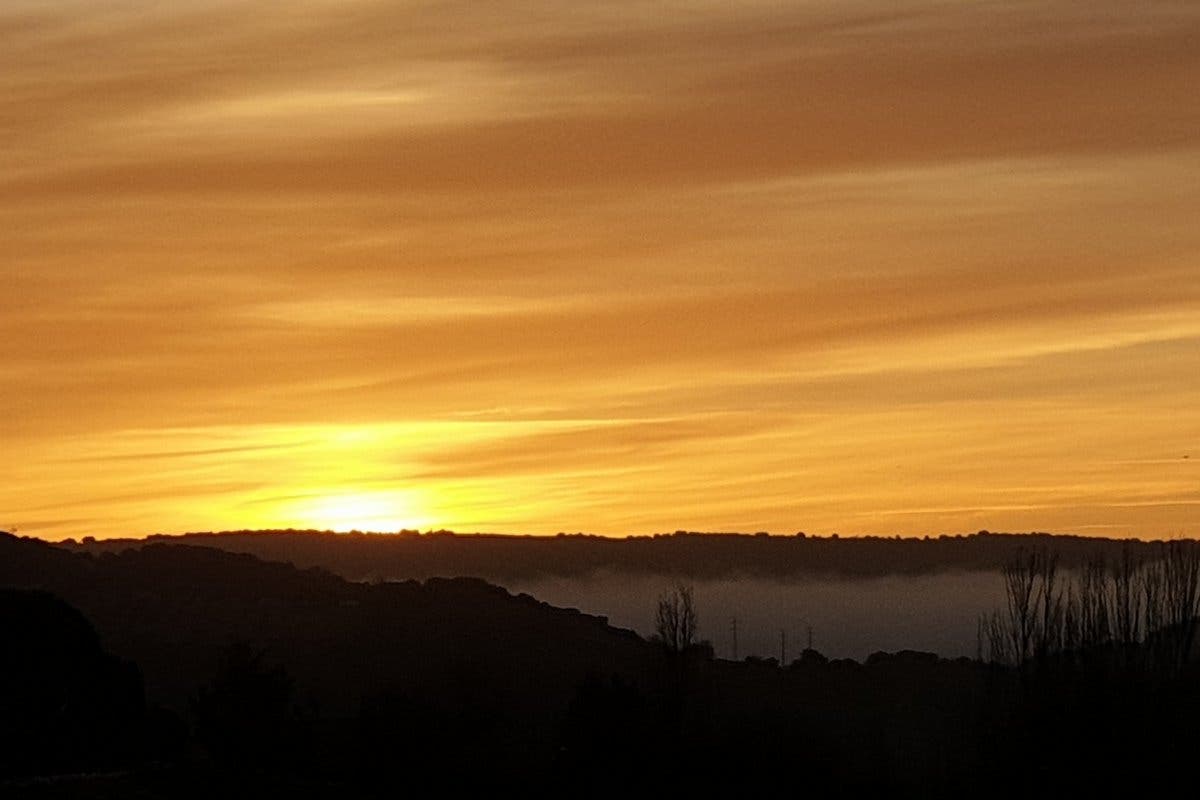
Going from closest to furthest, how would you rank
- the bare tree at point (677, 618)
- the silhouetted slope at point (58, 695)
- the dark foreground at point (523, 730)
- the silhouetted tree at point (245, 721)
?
1. the silhouetted tree at point (245, 721)
2. the dark foreground at point (523, 730)
3. the silhouetted slope at point (58, 695)
4. the bare tree at point (677, 618)

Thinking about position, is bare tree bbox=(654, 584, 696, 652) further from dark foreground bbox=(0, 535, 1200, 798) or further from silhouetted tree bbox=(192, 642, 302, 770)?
silhouetted tree bbox=(192, 642, 302, 770)

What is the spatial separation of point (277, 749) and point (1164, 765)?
107 feet

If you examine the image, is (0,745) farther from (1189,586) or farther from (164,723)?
(1189,586)

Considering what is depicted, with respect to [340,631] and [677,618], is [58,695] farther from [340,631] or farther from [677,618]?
[340,631]

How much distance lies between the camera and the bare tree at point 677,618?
A: 109 m

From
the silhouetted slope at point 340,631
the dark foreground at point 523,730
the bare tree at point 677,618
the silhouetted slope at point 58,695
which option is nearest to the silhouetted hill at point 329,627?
the silhouetted slope at point 340,631

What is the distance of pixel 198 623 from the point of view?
176125 millimetres

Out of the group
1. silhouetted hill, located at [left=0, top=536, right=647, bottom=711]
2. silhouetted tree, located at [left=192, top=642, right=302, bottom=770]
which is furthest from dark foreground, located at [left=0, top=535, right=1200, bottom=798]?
silhouetted hill, located at [left=0, top=536, right=647, bottom=711]

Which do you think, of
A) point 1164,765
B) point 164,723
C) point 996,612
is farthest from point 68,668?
point 996,612

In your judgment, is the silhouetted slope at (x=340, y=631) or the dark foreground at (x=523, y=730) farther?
the silhouetted slope at (x=340, y=631)

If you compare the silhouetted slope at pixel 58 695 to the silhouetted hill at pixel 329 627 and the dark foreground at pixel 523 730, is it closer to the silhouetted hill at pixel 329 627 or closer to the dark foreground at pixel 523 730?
the dark foreground at pixel 523 730

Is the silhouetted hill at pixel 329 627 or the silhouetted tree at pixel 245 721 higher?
the silhouetted hill at pixel 329 627

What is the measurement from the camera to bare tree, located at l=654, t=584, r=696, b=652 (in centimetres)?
10919

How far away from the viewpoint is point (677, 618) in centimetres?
11062
